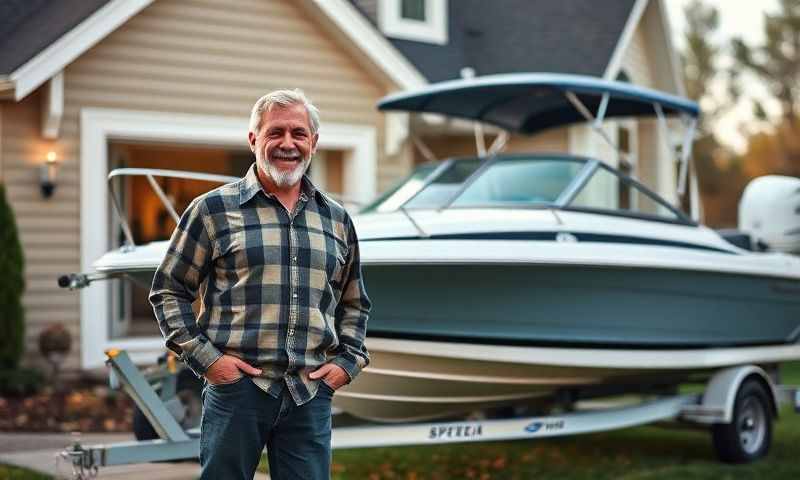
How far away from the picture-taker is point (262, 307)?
11.4 feet

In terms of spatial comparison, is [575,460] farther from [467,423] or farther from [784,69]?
[784,69]

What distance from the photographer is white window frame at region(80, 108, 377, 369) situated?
1021 cm

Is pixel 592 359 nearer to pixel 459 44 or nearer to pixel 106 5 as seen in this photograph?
pixel 106 5

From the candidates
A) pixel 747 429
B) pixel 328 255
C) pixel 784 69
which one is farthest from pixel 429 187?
pixel 784 69

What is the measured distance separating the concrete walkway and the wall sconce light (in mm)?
2662

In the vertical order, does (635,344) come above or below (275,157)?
below

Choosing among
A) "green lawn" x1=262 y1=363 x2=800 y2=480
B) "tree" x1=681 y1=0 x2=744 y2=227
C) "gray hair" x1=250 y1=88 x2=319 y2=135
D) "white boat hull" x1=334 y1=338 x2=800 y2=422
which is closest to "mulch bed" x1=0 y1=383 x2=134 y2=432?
"green lawn" x1=262 y1=363 x2=800 y2=480

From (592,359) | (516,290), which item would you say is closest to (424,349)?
(516,290)

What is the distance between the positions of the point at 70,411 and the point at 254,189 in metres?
6.32

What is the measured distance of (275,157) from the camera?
3.55 m

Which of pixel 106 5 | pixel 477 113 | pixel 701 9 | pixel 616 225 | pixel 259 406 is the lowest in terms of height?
pixel 259 406

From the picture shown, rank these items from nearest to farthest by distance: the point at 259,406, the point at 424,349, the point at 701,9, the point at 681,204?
1. the point at 259,406
2. the point at 424,349
3. the point at 681,204
4. the point at 701,9

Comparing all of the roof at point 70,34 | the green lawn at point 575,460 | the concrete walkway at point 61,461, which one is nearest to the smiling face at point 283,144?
the concrete walkway at point 61,461

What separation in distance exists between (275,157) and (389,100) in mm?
5014
